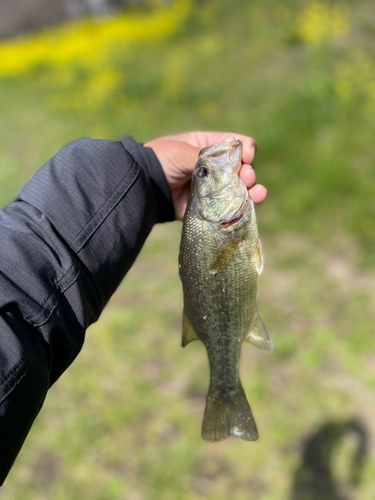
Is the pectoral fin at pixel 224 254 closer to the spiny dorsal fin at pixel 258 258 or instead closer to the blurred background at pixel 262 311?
the spiny dorsal fin at pixel 258 258

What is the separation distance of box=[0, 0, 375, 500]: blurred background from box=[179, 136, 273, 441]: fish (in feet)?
4.30

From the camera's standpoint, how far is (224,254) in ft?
6.21

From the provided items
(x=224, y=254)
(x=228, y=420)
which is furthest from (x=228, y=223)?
(x=228, y=420)

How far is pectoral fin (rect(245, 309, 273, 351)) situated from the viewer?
2.06 m

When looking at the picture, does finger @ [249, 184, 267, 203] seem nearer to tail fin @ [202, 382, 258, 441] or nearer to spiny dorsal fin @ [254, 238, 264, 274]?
spiny dorsal fin @ [254, 238, 264, 274]

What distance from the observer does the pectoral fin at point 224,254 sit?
1.89 metres

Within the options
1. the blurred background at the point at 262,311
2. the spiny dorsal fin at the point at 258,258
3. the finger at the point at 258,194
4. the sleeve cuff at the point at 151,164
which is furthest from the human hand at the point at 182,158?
the blurred background at the point at 262,311

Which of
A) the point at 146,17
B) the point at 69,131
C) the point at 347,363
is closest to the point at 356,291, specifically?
the point at 347,363

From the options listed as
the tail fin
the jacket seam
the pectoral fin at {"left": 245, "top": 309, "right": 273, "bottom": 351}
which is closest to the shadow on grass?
the tail fin

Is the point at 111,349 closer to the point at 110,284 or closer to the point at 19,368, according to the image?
the point at 110,284

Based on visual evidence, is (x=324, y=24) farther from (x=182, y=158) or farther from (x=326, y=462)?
(x=326, y=462)

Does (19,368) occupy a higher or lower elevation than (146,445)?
higher

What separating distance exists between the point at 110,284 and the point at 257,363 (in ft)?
7.13

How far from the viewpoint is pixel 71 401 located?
3.68 meters
